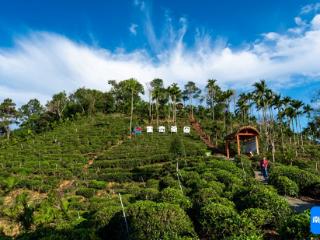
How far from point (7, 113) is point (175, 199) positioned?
2896 inches

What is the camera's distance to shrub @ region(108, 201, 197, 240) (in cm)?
1102

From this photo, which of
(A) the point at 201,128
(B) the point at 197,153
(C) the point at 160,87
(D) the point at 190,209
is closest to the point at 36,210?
(D) the point at 190,209

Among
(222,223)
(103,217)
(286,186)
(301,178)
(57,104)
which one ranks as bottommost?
(103,217)

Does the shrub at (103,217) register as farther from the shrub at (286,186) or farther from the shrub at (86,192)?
the shrub at (86,192)

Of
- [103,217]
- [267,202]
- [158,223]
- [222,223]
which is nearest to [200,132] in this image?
[103,217]

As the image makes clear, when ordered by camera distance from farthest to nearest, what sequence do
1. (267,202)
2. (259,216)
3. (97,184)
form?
1. (97,184)
2. (267,202)
3. (259,216)

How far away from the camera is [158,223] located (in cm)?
1112

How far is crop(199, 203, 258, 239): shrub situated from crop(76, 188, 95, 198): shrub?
61.5ft

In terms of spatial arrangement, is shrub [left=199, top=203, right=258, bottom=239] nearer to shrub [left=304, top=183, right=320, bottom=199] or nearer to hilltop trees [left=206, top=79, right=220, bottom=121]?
shrub [left=304, top=183, right=320, bottom=199]

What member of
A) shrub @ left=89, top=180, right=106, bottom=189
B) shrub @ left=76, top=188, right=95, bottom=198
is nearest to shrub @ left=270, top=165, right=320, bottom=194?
shrub @ left=76, top=188, right=95, bottom=198

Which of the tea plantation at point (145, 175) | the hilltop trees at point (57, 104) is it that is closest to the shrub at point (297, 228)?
the tea plantation at point (145, 175)

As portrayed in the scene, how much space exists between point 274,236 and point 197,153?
93.7 ft

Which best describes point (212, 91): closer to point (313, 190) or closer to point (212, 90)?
point (212, 90)

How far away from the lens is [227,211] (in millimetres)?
11477
